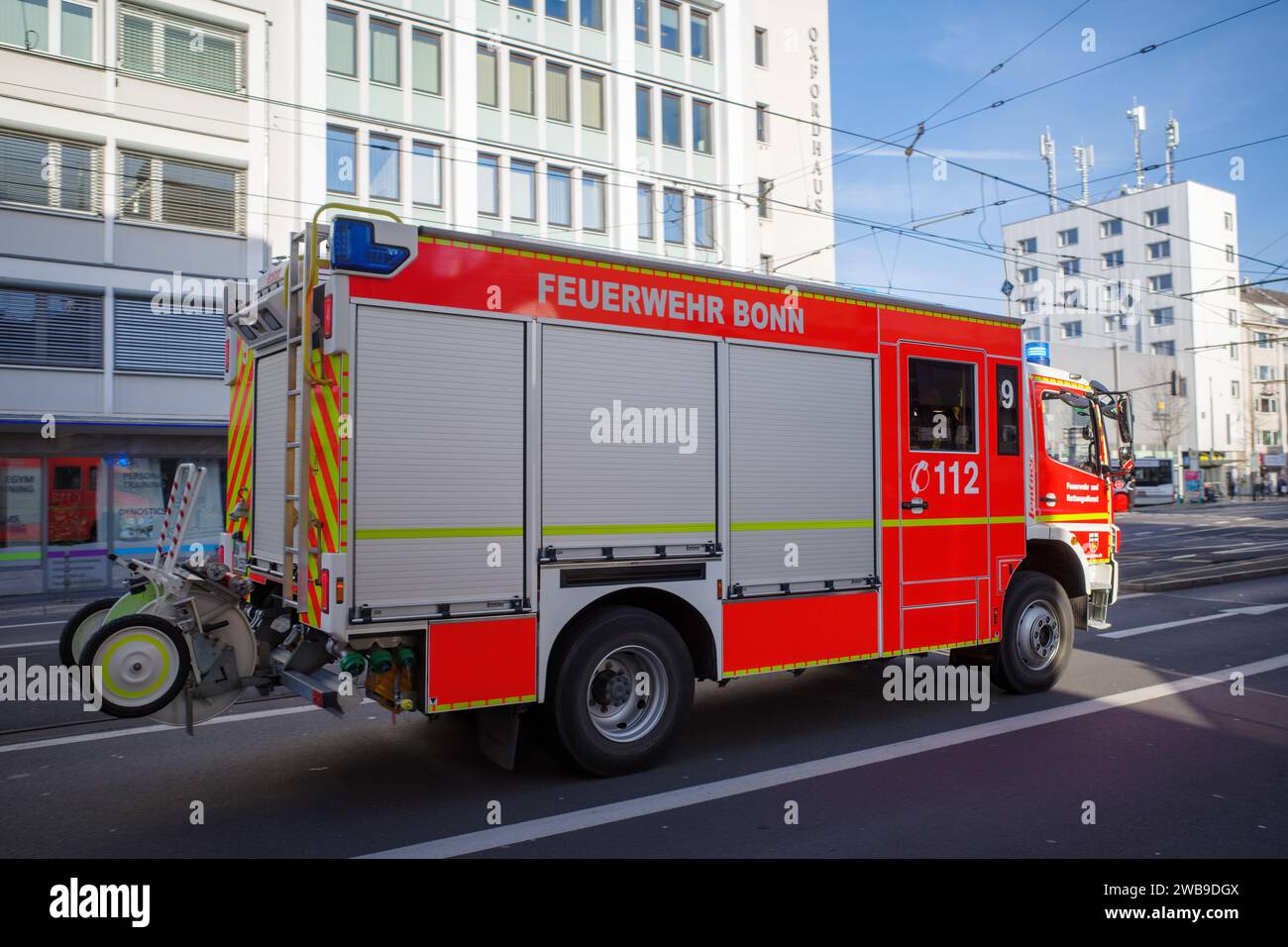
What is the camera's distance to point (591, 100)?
2698 cm

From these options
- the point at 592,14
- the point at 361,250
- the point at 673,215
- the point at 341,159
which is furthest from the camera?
the point at 673,215

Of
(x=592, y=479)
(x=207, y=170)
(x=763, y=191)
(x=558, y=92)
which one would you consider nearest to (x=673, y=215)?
(x=763, y=191)

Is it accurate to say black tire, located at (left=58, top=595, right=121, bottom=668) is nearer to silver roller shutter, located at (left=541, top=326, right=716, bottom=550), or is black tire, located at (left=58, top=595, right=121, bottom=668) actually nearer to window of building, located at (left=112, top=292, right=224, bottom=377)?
silver roller shutter, located at (left=541, top=326, right=716, bottom=550)

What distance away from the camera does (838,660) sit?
670cm

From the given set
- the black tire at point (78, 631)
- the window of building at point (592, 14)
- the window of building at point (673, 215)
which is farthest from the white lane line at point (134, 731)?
the window of building at point (592, 14)

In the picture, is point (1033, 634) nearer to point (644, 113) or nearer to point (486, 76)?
point (486, 76)

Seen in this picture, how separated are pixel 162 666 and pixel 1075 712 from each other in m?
6.46

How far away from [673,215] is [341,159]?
381 inches

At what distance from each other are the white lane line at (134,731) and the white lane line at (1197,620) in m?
8.78

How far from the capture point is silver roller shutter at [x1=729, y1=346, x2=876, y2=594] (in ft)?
20.7
